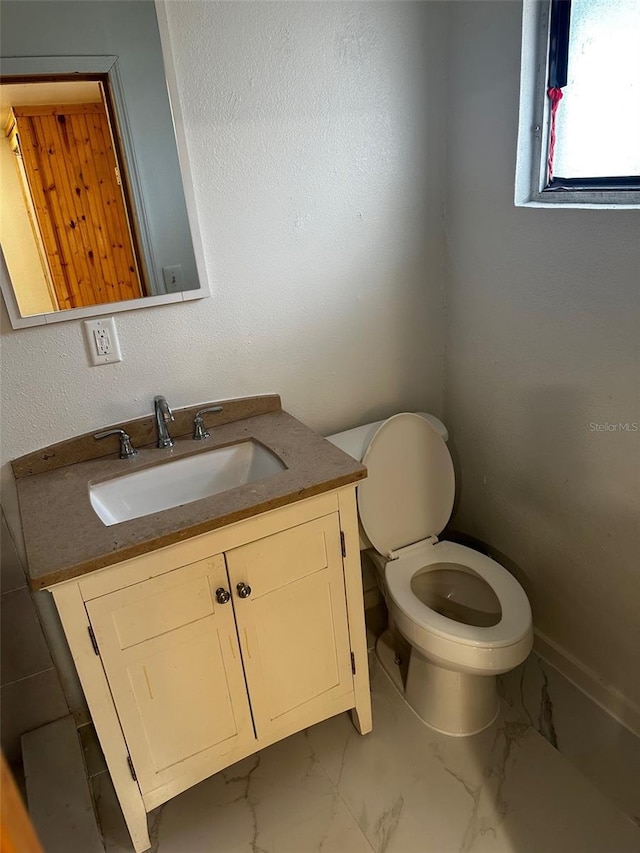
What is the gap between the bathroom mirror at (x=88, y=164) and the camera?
3.99ft

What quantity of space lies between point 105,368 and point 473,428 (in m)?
1.10

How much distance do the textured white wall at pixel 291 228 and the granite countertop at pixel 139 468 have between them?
0.20 feet

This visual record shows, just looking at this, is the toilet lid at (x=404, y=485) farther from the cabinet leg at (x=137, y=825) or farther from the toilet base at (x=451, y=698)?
the cabinet leg at (x=137, y=825)

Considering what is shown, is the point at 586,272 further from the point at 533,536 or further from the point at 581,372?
the point at 533,536

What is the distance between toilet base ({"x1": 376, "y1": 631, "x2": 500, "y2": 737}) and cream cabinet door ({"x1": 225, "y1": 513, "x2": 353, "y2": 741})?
23 centimetres

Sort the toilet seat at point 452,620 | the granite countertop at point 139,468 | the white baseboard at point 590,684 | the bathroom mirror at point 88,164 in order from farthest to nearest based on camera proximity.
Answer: the white baseboard at point 590,684 → the toilet seat at point 452,620 → the bathroom mirror at point 88,164 → the granite countertop at point 139,468

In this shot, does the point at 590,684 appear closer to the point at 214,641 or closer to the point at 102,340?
the point at 214,641

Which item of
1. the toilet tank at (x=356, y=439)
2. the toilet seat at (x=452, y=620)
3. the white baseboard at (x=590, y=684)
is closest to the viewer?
the toilet seat at (x=452, y=620)

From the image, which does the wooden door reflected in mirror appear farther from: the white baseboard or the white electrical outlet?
the white baseboard

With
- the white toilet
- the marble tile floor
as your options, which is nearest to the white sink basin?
the white toilet

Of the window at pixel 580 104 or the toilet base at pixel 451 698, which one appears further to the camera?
the toilet base at pixel 451 698

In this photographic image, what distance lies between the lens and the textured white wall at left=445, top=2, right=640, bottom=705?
54.1 inches

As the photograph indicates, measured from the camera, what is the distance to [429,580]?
1.79 m

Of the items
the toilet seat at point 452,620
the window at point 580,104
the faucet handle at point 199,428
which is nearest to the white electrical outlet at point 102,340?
the faucet handle at point 199,428
